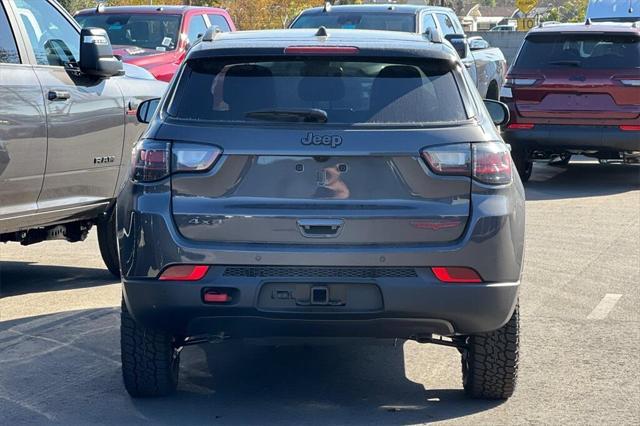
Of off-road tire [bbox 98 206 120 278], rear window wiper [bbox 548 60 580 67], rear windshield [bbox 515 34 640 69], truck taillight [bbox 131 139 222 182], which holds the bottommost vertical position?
rear window wiper [bbox 548 60 580 67]

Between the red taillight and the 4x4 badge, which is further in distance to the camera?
the red taillight

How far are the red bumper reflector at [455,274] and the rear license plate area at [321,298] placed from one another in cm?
27

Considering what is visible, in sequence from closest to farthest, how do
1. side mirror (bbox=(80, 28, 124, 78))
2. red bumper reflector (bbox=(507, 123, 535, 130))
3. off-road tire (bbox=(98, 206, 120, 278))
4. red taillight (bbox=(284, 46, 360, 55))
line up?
red taillight (bbox=(284, 46, 360, 55)), side mirror (bbox=(80, 28, 124, 78)), off-road tire (bbox=(98, 206, 120, 278)), red bumper reflector (bbox=(507, 123, 535, 130))

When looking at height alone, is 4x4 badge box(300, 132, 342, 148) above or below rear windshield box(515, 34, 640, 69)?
above

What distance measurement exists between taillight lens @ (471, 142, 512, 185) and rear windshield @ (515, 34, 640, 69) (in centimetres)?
922

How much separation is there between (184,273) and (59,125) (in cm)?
280

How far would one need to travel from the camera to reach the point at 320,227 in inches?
206

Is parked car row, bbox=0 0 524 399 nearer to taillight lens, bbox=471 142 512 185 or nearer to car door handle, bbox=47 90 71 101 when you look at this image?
taillight lens, bbox=471 142 512 185

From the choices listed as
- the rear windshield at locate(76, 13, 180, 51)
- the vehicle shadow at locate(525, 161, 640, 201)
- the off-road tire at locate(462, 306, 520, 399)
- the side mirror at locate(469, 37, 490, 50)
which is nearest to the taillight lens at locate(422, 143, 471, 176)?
the off-road tire at locate(462, 306, 520, 399)

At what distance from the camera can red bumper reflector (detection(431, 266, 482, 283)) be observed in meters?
5.24

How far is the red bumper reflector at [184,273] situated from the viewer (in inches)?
206

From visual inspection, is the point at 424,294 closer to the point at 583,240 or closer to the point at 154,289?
the point at 154,289

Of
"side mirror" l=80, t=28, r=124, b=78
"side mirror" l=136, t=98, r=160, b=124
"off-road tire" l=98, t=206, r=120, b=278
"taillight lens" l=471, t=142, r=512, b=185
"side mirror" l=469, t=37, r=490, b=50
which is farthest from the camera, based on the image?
"side mirror" l=469, t=37, r=490, b=50

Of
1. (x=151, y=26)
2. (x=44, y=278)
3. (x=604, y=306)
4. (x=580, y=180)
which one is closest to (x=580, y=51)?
(x=580, y=180)
